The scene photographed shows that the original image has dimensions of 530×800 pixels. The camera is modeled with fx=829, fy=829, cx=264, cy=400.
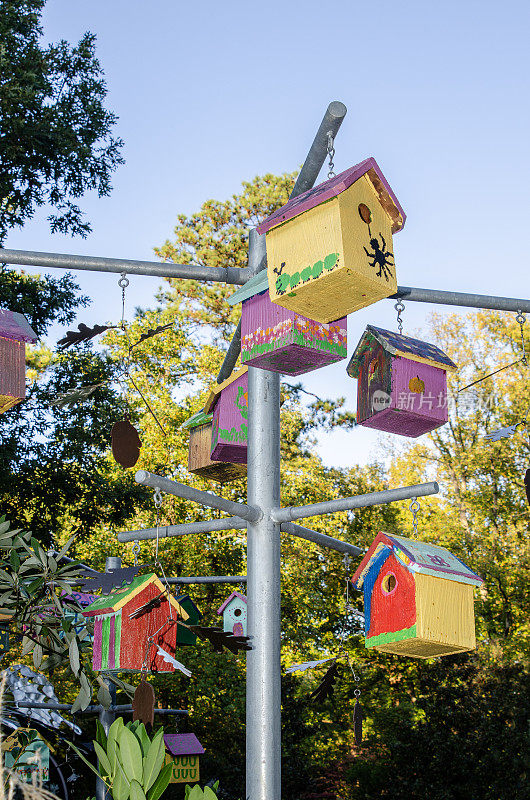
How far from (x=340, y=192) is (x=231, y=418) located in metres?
1.41

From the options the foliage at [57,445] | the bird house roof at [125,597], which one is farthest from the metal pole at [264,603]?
the foliage at [57,445]

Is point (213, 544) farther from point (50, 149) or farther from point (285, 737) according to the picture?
point (50, 149)

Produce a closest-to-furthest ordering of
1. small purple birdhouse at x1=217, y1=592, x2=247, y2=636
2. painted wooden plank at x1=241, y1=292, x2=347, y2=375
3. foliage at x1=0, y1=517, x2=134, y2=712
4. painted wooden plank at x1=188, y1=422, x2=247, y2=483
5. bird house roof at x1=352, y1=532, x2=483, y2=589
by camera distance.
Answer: painted wooden plank at x1=241, y1=292, x2=347, y2=375, bird house roof at x1=352, y1=532, x2=483, y2=589, foliage at x1=0, y1=517, x2=134, y2=712, painted wooden plank at x1=188, y1=422, x2=247, y2=483, small purple birdhouse at x1=217, y1=592, x2=247, y2=636

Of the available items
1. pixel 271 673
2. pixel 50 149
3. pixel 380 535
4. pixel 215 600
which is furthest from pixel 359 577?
pixel 215 600

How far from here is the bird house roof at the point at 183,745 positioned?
23.9 feet

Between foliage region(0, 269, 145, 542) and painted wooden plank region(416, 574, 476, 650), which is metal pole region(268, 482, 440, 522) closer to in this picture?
painted wooden plank region(416, 574, 476, 650)

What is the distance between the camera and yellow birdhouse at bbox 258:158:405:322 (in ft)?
8.83

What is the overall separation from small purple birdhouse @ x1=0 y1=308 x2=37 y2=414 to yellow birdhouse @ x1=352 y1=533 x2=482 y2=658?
1.61 meters

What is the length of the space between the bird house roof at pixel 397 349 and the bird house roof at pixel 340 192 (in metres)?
0.74

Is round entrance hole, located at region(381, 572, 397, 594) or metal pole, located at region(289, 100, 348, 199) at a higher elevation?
metal pole, located at region(289, 100, 348, 199)

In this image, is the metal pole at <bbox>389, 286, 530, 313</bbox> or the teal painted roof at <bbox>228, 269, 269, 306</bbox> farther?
the metal pole at <bbox>389, 286, 530, 313</bbox>

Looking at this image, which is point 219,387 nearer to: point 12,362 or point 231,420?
point 231,420

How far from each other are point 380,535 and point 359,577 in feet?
0.66

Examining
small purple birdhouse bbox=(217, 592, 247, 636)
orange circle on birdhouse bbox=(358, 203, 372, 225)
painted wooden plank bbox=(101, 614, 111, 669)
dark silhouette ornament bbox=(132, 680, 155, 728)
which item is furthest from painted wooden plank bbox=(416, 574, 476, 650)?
small purple birdhouse bbox=(217, 592, 247, 636)
